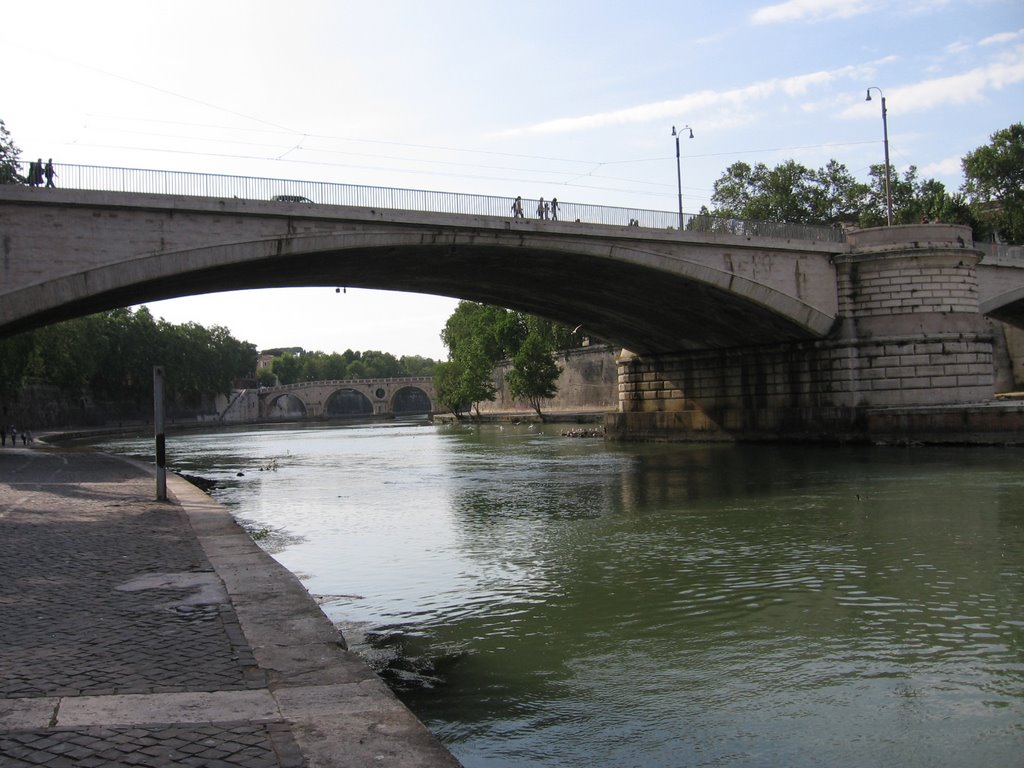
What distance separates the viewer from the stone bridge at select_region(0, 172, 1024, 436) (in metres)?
21.5

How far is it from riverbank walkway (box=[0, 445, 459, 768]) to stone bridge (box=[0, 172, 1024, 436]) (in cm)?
1356

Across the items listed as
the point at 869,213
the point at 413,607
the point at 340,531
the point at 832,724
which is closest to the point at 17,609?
the point at 413,607

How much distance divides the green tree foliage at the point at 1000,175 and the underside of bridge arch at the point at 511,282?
35.0 m

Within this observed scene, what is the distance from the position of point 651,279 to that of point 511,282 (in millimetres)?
5044

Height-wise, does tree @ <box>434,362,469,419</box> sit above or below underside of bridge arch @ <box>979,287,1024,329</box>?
below

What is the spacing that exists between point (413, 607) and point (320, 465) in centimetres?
2419

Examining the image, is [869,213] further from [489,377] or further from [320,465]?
[320,465]

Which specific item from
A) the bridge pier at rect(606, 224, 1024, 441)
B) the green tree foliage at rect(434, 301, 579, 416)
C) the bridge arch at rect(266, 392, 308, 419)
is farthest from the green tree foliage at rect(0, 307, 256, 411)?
the bridge pier at rect(606, 224, 1024, 441)

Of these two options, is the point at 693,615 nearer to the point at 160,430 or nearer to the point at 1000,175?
the point at 160,430

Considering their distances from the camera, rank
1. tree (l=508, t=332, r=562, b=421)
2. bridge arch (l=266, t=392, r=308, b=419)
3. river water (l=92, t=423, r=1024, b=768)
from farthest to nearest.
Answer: bridge arch (l=266, t=392, r=308, b=419), tree (l=508, t=332, r=562, b=421), river water (l=92, t=423, r=1024, b=768)

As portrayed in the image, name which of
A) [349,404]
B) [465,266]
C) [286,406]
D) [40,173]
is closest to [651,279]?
[465,266]

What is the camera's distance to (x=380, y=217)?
80.1 feet

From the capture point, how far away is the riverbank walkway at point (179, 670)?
3.74 metres

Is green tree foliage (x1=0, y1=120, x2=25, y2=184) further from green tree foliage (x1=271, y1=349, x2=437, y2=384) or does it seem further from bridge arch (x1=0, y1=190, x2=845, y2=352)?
green tree foliage (x1=271, y1=349, x2=437, y2=384)
